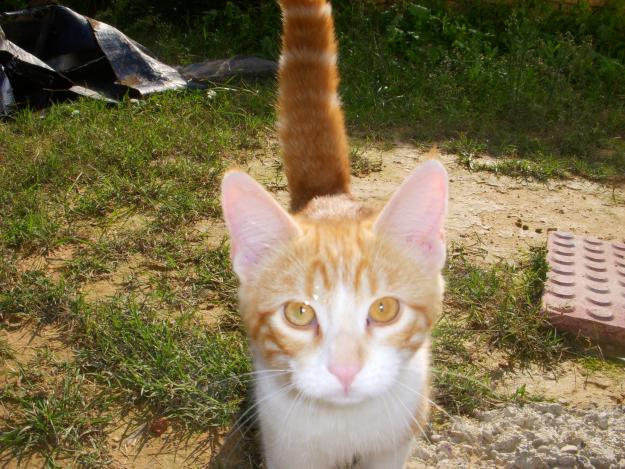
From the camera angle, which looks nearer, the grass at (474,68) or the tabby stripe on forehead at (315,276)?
the tabby stripe on forehead at (315,276)

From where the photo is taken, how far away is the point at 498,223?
3.47m

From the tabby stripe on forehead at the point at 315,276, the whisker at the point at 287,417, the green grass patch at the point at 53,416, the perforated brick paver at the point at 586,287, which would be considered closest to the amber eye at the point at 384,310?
the tabby stripe on forehead at the point at 315,276

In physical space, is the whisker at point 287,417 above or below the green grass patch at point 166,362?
above

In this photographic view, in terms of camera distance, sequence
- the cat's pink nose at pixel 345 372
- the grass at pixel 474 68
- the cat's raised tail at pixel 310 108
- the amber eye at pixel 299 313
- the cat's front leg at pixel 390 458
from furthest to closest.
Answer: the grass at pixel 474 68
the cat's raised tail at pixel 310 108
the cat's front leg at pixel 390 458
the amber eye at pixel 299 313
the cat's pink nose at pixel 345 372

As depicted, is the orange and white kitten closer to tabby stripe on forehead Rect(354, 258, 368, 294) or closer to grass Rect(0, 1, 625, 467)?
tabby stripe on forehead Rect(354, 258, 368, 294)

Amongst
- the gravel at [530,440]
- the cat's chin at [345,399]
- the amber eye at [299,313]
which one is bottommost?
the gravel at [530,440]

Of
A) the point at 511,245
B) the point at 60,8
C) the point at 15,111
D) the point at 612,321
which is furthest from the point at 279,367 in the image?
the point at 60,8

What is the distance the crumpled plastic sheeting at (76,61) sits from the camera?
173 inches

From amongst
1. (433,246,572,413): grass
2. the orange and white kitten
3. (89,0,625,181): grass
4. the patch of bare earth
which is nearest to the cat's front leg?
the orange and white kitten

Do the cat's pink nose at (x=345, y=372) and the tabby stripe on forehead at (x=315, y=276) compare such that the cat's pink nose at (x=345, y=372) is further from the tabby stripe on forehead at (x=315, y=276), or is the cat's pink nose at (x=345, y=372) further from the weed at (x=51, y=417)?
the weed at (x=51, y=417)

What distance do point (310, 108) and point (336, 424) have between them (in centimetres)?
128

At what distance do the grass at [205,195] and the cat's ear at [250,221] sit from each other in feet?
2.08

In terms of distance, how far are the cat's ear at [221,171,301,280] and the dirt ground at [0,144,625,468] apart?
2.41 feet

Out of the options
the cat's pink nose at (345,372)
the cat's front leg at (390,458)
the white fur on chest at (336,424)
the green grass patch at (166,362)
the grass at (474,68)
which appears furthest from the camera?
the grass at (474,68)
